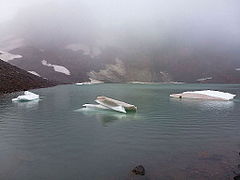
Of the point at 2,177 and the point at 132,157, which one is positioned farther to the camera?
the point at 132,157

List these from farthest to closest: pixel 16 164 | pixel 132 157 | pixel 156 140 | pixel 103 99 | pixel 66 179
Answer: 1. pixel 103 99
2. pixel 156 140
3. pixel 132 157
4. pixel 16 164
5. pixel 66 179

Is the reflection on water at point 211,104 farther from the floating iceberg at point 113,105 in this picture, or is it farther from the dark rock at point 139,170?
the dark rock at point 139,170

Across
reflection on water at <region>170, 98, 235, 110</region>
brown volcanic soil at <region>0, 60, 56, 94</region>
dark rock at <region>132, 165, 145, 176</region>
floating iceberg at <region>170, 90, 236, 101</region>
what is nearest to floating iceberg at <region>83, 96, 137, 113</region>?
reflection on water at <region>170, 98, 235, 110</region>

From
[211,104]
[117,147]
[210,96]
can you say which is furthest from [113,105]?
[210,96]

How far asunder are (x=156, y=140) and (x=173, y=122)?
1155 cm

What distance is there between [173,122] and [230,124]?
7.37 metres

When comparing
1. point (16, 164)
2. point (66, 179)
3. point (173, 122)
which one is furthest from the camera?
point (173, 122)

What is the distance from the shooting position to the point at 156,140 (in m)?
29.8

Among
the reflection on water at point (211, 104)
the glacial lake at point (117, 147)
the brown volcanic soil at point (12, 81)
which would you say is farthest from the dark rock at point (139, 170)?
the brown volcanic soil at point (12, 81)

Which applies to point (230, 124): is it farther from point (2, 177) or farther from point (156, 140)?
point (2, 177)

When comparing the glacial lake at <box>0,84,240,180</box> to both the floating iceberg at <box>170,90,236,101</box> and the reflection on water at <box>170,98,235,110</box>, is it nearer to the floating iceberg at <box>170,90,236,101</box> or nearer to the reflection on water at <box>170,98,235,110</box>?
the reflection on water at <box>170,98,235,110</box>

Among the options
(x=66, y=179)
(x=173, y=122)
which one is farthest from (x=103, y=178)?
(x=173, y=122)

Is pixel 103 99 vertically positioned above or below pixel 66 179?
above

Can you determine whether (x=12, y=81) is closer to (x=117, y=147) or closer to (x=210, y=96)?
(x=210, y=96)
